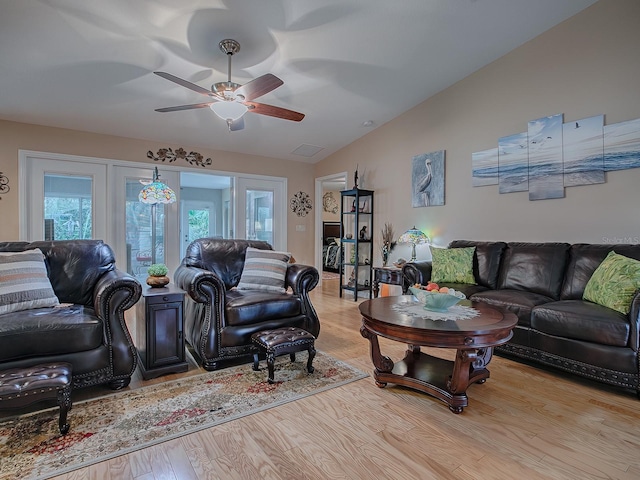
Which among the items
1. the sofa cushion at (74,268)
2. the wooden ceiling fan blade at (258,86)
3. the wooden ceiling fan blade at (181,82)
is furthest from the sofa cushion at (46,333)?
the wooden ceiling fan blade at (258,86)

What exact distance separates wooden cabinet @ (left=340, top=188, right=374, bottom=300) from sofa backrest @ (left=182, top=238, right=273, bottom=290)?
2.35 metres

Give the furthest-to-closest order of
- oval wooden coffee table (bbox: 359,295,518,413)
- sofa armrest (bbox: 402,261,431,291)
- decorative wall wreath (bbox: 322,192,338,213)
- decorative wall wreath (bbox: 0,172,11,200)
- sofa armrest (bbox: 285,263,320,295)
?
decorative wall wreath (bbox: 322,192,338,213), decorative wall wreath (bbox: 0,172,11,200), sofa armrest (bbox: 402,261,431,291), sofa armrest (bbox: 285,263,320,295), oval wooden coffee table (bbox: 359,295,518,413)

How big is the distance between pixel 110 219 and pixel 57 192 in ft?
2.19

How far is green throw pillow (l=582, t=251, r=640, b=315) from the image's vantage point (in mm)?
2391

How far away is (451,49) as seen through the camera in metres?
3.57

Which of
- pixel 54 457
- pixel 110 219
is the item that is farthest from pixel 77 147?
pixel 54 457

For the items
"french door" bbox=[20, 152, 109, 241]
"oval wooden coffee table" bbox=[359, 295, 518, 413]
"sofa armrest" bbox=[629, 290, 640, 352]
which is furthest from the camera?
"french door" bbox=[20, 152, 109, 241]

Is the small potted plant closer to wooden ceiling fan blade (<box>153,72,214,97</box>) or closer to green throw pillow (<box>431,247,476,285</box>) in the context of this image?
wooden ceiling fan blade (<box>153,72,214,97</box>)

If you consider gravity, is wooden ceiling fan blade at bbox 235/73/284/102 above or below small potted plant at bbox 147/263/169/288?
above

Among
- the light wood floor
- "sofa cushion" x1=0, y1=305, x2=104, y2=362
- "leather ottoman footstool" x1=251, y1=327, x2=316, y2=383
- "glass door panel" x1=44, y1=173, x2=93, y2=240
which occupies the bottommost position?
the light wood floor

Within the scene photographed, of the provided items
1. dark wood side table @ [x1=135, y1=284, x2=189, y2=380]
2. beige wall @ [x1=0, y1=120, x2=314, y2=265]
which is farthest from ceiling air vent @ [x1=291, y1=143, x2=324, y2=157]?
dark wood side table @ [x1=135, y1=284, x2=189, y2=380]

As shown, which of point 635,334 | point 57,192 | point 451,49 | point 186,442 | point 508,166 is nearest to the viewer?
point 186,442

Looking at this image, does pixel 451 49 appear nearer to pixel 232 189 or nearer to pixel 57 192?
pixel 232 189

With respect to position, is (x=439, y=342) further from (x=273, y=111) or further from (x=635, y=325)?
(x=273, y=111)
